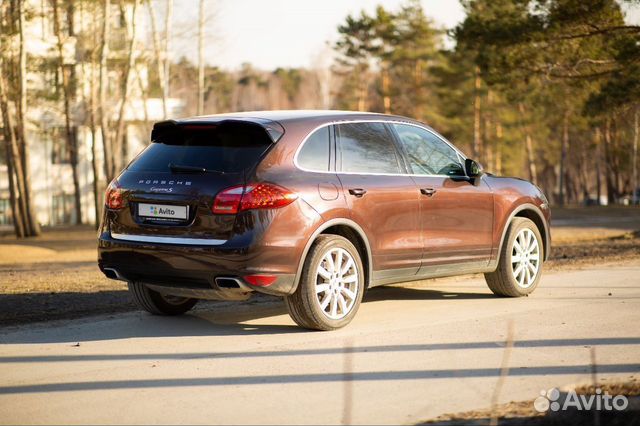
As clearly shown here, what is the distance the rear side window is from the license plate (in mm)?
339

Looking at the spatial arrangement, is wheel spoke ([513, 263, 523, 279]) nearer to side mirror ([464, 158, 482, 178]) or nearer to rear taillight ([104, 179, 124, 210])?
side mirror ([464, 158, 482, 178])

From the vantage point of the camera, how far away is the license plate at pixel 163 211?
7.73 metres

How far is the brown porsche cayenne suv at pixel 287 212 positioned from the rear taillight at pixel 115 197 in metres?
0.01

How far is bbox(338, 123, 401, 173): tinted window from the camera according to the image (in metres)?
8.48

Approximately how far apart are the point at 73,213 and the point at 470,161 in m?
56.8

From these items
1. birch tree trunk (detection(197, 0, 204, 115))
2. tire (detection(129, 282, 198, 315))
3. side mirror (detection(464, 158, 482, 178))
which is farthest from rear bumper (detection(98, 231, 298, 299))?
birch tree trunk (detection(197, 0, 204, 115))

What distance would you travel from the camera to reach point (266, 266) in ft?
24.7

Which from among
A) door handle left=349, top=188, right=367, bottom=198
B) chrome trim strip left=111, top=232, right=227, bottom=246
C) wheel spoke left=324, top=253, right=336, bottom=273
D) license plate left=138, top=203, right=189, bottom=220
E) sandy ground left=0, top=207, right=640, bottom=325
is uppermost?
door handle left=349, top=188, right=367, bottom=198

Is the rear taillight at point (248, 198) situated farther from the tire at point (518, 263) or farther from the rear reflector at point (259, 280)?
the tire at point (518, 263)

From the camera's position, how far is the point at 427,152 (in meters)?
9.35

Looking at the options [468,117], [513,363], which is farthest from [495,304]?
[468,117]

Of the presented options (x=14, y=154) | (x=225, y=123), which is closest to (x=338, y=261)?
(x=225, y=123)

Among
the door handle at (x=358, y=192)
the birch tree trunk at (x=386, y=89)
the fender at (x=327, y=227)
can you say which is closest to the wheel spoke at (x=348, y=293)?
the fender at (x=327, y=227)

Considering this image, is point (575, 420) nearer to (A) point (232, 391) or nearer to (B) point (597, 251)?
(A) point (232, 391)
